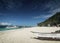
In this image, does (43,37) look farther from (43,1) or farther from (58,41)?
(43,1)

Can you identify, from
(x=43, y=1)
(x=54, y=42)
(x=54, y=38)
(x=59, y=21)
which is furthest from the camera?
(x=59, y=21)

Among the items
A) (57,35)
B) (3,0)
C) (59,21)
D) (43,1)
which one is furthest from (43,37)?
(59,21)

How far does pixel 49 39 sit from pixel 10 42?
1.25m

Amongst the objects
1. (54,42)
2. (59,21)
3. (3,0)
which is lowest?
(54,42)

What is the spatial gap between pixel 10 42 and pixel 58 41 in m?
1.44

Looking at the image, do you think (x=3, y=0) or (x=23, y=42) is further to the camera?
(x=3, y=0)

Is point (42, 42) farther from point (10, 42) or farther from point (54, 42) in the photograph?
point (10, 42)

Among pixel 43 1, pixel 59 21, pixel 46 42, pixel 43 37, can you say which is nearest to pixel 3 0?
pixel 43 1

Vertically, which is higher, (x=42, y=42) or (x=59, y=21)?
(x=59, y=21)

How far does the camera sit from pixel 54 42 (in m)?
3.32

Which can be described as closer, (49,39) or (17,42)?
(17,42)

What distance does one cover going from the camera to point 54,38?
366 cm

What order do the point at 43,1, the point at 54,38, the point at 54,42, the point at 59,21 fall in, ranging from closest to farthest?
the point at 54,42, the point at 54,38, the point at 43,1, the point at 59,21

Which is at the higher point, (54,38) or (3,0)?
(3,0)
